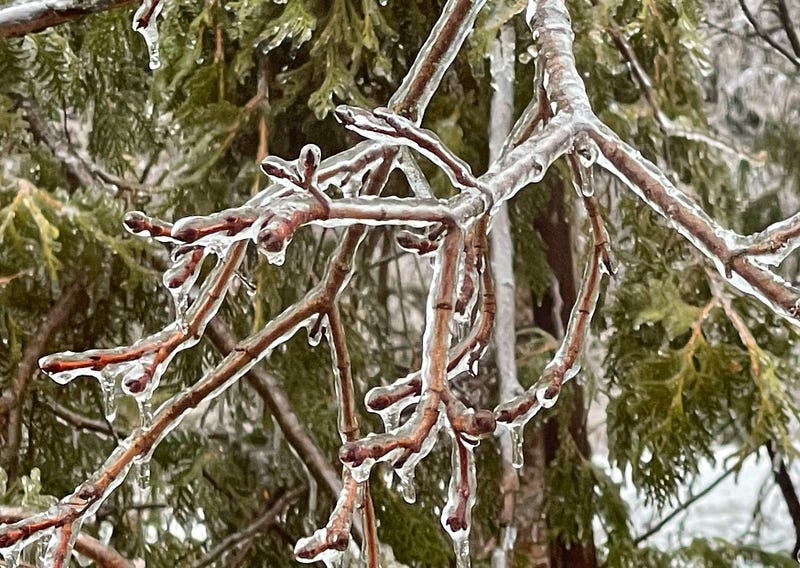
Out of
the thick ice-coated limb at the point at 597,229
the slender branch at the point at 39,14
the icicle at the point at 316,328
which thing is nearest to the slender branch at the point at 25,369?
the slender branch at the point at 39,14

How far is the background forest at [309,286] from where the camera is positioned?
1.14 meters

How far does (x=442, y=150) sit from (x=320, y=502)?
91cm

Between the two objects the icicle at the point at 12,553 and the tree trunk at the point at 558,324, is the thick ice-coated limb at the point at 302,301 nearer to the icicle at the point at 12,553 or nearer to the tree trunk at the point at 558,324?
the icicle at the point at 12,553

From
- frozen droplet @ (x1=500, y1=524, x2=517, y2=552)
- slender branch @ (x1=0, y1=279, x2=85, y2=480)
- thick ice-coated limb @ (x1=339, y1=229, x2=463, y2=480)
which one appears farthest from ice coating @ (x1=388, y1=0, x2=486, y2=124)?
slender branch @ (x1=0, y1=279, x2=85, y2=480)

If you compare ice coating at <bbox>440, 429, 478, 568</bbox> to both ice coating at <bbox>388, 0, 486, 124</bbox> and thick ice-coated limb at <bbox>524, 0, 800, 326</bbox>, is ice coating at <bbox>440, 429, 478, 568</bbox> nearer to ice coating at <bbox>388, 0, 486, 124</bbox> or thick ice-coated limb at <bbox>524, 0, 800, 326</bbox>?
thick ice-coated limb at <bbox>524, 0, 800, 326</bbox>

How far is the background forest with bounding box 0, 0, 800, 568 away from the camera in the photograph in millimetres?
1142

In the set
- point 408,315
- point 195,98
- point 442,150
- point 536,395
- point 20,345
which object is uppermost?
point 195,98

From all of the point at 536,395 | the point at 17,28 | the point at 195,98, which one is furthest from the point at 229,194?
the point at 536,395

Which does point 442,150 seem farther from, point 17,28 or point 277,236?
point 17,28

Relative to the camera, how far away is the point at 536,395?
1.66ft

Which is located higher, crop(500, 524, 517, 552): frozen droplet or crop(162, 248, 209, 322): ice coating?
crop(162, 248, 209, 322): ice coating

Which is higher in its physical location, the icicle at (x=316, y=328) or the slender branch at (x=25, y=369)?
the slender branch at (x=25, y=369)

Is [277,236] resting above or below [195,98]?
below

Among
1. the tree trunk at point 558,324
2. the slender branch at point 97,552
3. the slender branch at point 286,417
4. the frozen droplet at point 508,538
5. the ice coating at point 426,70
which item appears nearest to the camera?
the ice coating at point 426,70
